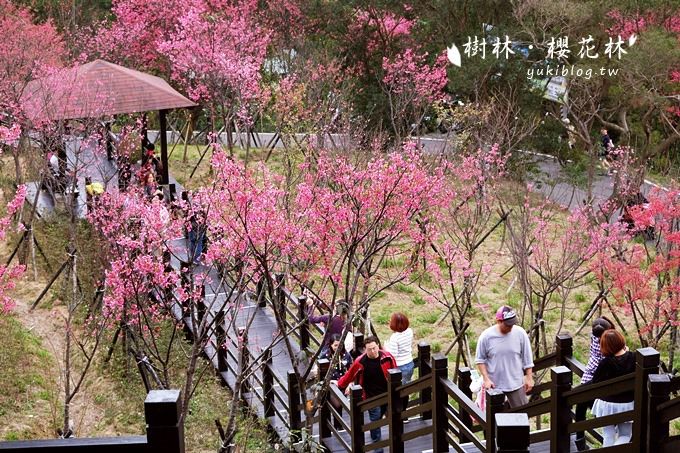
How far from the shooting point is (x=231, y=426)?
913 cm

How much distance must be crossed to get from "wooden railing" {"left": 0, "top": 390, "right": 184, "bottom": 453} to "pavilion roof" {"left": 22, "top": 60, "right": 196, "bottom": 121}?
13.4 meters

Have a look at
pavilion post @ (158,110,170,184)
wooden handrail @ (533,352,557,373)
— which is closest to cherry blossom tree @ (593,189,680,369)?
wooden handrail @ (533,352,557,373)

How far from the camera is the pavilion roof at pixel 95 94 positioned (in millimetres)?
15609

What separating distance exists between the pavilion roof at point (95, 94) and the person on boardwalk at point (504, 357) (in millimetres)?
10191

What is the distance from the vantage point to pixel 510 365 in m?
7.59

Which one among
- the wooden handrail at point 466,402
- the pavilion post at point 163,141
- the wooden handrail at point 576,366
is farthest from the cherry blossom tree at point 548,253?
the pavilion post at point 163,141

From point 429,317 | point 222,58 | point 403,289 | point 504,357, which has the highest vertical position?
point 222,58

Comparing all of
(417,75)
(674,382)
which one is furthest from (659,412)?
(417,75)

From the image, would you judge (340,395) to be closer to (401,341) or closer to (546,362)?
(401,341)

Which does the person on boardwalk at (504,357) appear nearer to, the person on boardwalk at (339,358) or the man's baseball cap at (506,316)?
the man's baseball cap at (506,316)

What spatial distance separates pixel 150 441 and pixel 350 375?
19.5 ft

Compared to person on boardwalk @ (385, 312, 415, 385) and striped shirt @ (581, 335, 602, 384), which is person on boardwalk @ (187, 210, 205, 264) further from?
striped shirt @ (581, 335, 602, 384)

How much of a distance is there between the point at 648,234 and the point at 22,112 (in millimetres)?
11879

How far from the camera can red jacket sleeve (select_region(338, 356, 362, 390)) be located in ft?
27.2
